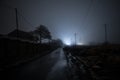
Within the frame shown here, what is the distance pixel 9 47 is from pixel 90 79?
17.4 m

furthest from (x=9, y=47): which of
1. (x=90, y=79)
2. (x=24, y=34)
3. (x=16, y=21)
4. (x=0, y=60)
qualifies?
(x=24, y=34)

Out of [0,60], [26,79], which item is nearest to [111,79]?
[26,79]

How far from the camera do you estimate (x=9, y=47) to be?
74.6ft

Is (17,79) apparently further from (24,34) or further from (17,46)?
(24,34)

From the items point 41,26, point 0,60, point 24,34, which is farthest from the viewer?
point 41,26

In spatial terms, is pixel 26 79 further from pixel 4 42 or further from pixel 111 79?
pixel 4 42

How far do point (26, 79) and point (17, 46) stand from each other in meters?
17.9

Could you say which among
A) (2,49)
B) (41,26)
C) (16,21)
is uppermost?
(41,26)

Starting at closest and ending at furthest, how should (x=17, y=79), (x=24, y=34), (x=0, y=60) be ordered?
(x=17, y=79) < (x=0, y=60) < (x=24, y=34)

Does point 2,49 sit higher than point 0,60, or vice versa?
point 2,49

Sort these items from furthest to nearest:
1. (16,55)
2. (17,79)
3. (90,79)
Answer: (16,55), (17,79), (90,79)

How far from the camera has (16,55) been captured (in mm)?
25578

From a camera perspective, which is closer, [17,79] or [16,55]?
[17,79]

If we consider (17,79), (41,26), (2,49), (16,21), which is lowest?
(17,79)
